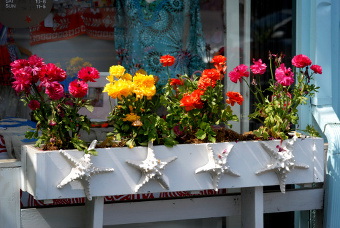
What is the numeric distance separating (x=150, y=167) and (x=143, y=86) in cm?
40

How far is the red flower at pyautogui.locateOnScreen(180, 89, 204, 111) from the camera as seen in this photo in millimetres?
3363

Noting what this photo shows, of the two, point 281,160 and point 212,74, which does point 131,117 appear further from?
point 281,160

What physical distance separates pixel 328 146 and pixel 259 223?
0.65m

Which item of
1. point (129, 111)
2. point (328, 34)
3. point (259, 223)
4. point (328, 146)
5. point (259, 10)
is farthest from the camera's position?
point (259, 10)

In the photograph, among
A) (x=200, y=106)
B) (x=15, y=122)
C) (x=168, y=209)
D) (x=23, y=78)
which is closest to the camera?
(x=23, y=78)

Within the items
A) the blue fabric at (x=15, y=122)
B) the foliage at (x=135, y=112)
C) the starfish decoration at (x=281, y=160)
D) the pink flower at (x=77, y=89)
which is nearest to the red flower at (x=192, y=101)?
the foliage at (x=135, y=112)

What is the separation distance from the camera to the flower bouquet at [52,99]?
122 inches

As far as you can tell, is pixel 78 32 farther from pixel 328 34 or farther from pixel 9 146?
pixel 328 34

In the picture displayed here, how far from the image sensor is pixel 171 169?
3.34 meters

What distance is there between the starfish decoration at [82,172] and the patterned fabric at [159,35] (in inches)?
76.2

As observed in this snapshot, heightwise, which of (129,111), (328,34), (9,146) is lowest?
(9,146)

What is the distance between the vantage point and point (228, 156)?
3.42 m

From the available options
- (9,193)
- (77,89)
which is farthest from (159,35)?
(9,193)

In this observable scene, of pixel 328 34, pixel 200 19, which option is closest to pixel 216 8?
pixel 200 19
